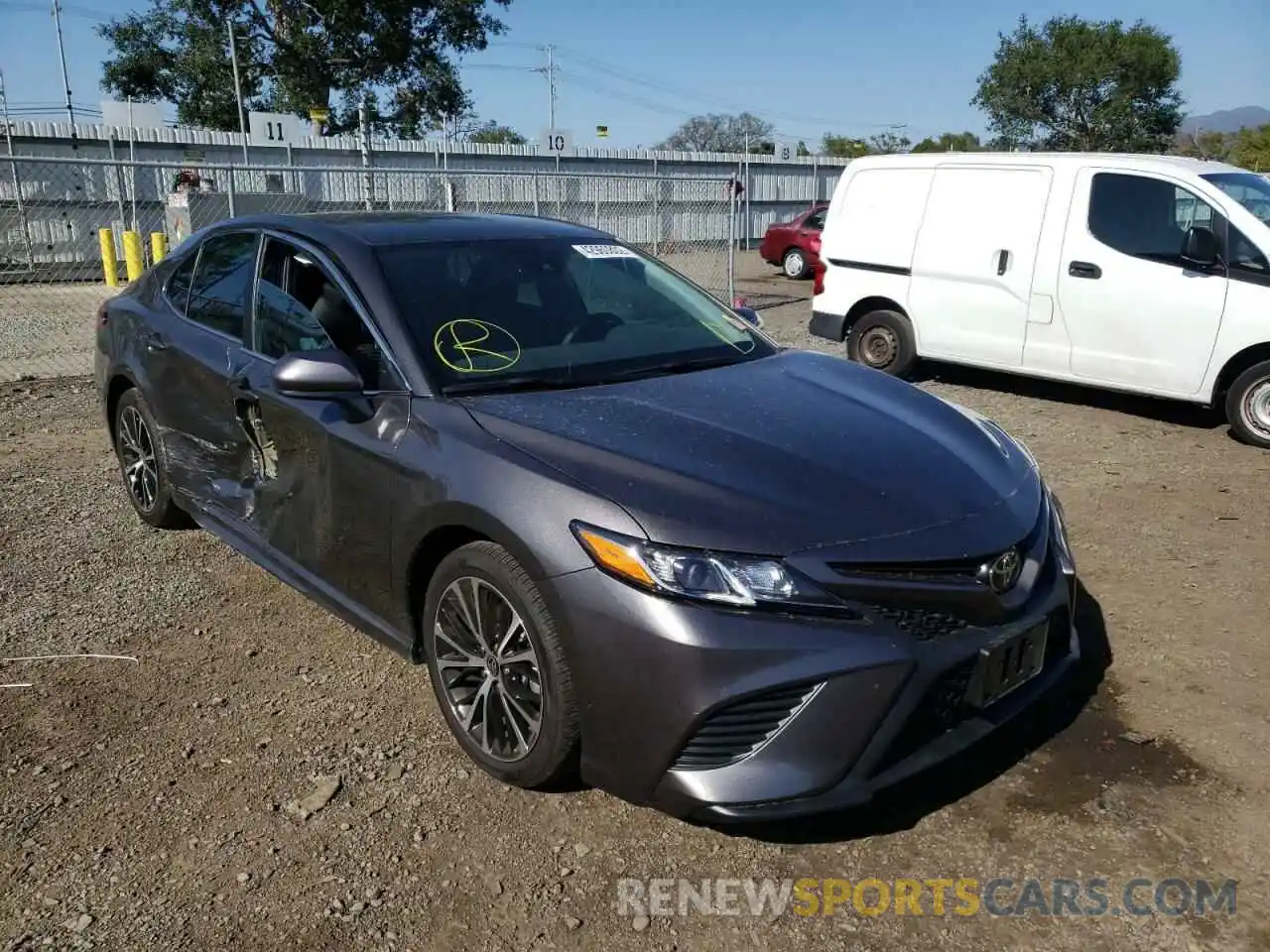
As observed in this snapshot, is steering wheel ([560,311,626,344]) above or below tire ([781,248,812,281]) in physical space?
above

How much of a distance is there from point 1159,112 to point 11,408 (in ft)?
142

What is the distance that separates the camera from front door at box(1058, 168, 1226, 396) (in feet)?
22.8

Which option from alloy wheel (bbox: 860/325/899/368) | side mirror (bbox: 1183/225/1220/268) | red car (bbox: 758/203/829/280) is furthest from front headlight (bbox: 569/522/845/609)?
red car (bbox: 758/203/829/280)

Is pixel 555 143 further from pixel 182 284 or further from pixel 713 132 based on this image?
pixel 713 132

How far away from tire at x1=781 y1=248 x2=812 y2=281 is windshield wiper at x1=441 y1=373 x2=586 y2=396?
16.7 m

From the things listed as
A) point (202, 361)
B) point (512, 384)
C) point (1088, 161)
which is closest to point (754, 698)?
point (512, 384)

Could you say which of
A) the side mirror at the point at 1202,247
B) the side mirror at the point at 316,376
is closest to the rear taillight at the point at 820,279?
the side mirror at the point at 1202,247

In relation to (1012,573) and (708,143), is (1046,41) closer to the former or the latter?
(1012,573)

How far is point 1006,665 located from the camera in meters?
2.63

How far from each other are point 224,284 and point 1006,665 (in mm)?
3325

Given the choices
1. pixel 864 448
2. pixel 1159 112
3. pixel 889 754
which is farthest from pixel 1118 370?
pixel 1159 112

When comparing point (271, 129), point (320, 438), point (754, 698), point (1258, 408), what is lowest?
point (1258, 408)

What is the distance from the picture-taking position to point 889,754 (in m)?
2.42

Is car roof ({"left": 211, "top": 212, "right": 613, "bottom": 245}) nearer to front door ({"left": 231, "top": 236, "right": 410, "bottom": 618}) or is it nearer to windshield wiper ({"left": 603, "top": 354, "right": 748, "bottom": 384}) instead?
front door ({"left": 231, "top": 236, "right": 410, "bottom": 618})
